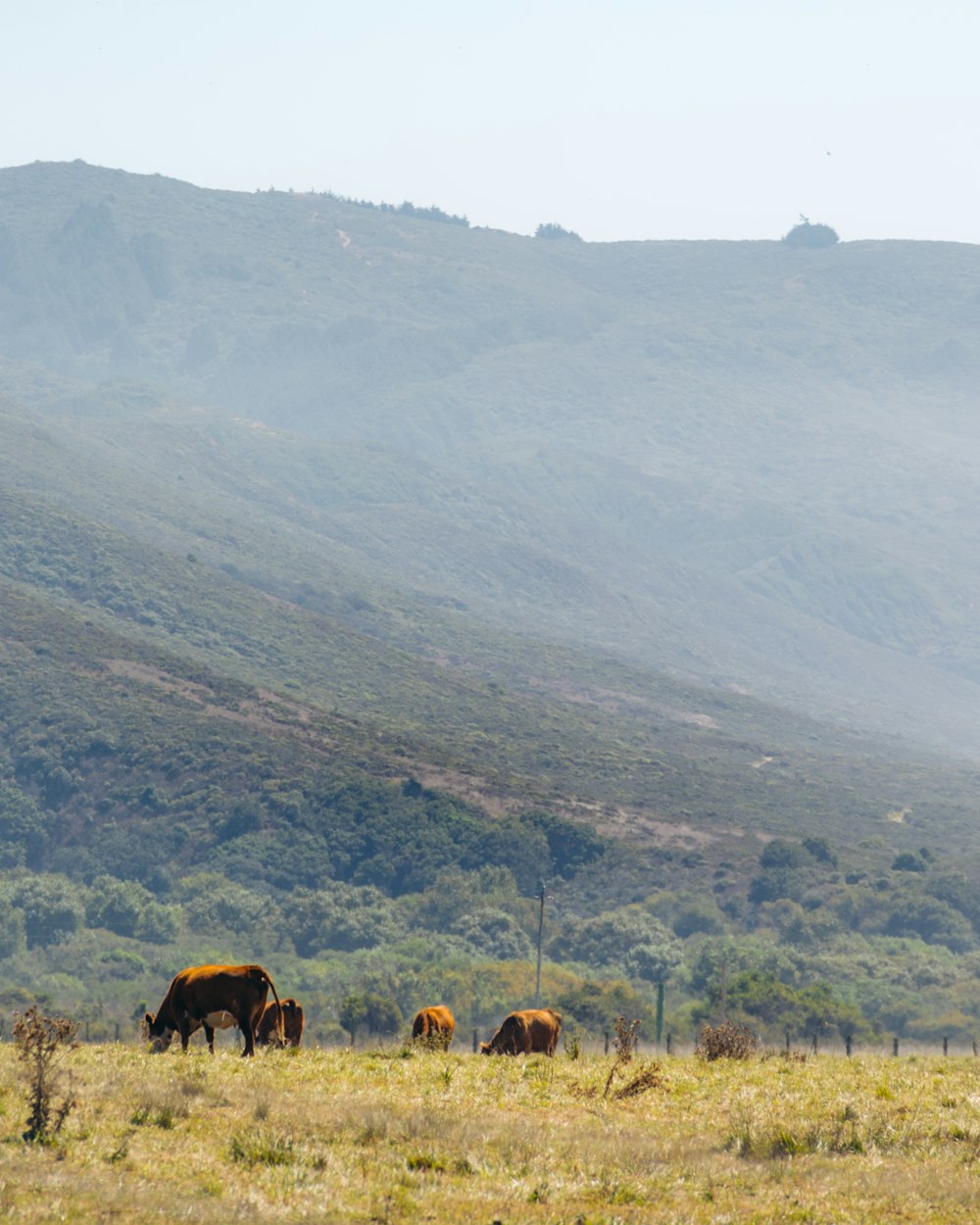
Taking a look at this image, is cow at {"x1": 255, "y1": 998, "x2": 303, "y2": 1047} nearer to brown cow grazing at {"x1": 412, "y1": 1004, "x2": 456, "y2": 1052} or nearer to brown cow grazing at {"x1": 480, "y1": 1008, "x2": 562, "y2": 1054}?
brown cow grazing at {"x1": 412, "y1": 1004, "x2": 456, "y2": 1052}

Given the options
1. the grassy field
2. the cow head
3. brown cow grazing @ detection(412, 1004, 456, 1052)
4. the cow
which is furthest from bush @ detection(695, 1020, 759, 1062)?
the cow head

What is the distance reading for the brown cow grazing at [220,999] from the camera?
18.3 m

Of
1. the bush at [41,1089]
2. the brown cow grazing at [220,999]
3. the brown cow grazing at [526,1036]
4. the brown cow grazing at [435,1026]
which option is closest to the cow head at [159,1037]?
the brown cow grazing at [220,999]

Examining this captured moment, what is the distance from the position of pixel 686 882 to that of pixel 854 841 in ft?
90.2

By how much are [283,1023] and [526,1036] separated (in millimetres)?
3365

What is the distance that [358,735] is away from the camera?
396 feet

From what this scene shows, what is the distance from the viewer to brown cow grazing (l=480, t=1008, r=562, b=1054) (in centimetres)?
2156

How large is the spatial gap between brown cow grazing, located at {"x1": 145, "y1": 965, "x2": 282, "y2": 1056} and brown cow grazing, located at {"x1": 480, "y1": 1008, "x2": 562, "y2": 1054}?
4268 millimetres

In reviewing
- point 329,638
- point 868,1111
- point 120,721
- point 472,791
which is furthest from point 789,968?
point 329,638

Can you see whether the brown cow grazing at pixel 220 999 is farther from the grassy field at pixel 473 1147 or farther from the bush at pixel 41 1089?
the bush at pixel 41 1089

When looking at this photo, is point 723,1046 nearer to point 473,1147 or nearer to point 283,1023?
point 283,1023

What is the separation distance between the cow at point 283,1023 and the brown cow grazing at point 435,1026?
168cm

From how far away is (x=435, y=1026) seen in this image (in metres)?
22.9

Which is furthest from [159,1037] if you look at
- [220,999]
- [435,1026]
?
[435,1026]
